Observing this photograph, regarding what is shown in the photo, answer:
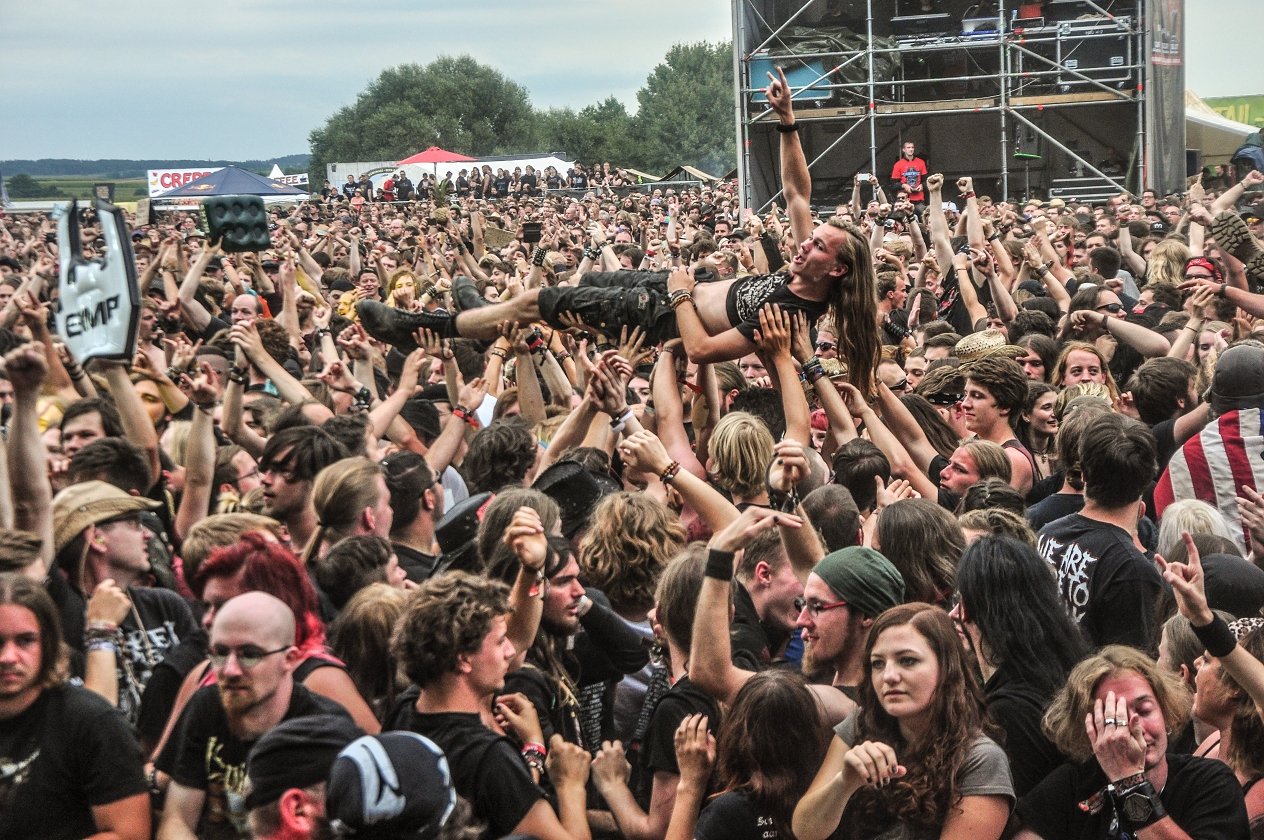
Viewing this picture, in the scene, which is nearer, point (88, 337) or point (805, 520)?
point (805, 520)

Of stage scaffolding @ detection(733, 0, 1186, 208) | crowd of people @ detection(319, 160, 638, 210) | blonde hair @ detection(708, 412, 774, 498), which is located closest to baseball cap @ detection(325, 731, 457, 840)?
blonde hair @ detection(708, 412, 774, 498)

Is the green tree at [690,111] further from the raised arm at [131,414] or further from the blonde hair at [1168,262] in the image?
the raised arm at [131,414]

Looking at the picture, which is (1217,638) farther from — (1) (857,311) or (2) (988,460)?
(1) (857,311)

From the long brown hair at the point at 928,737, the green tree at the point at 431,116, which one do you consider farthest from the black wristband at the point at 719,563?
the green tree at the point at 431,116

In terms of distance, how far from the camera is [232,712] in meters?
3.15

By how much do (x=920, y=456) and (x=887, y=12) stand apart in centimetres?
1526

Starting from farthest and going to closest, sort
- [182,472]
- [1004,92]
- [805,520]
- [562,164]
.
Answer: [562,164], [1004,92], [182,472], [805,520]

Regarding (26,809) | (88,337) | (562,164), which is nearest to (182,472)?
Result: (88,337)

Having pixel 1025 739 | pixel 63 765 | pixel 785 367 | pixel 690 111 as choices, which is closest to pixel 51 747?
pixel 63 765

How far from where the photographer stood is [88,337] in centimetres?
439

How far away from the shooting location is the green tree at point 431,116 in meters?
94.1

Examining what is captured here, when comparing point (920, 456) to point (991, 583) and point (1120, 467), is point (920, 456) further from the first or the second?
point (991, 583)

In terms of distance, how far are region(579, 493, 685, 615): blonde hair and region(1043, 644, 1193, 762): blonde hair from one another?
1.42 metres

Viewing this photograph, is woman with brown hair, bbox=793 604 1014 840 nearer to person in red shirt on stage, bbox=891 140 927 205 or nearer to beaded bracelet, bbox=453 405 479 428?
beaded bracelet, bbox=453 405 479 428
